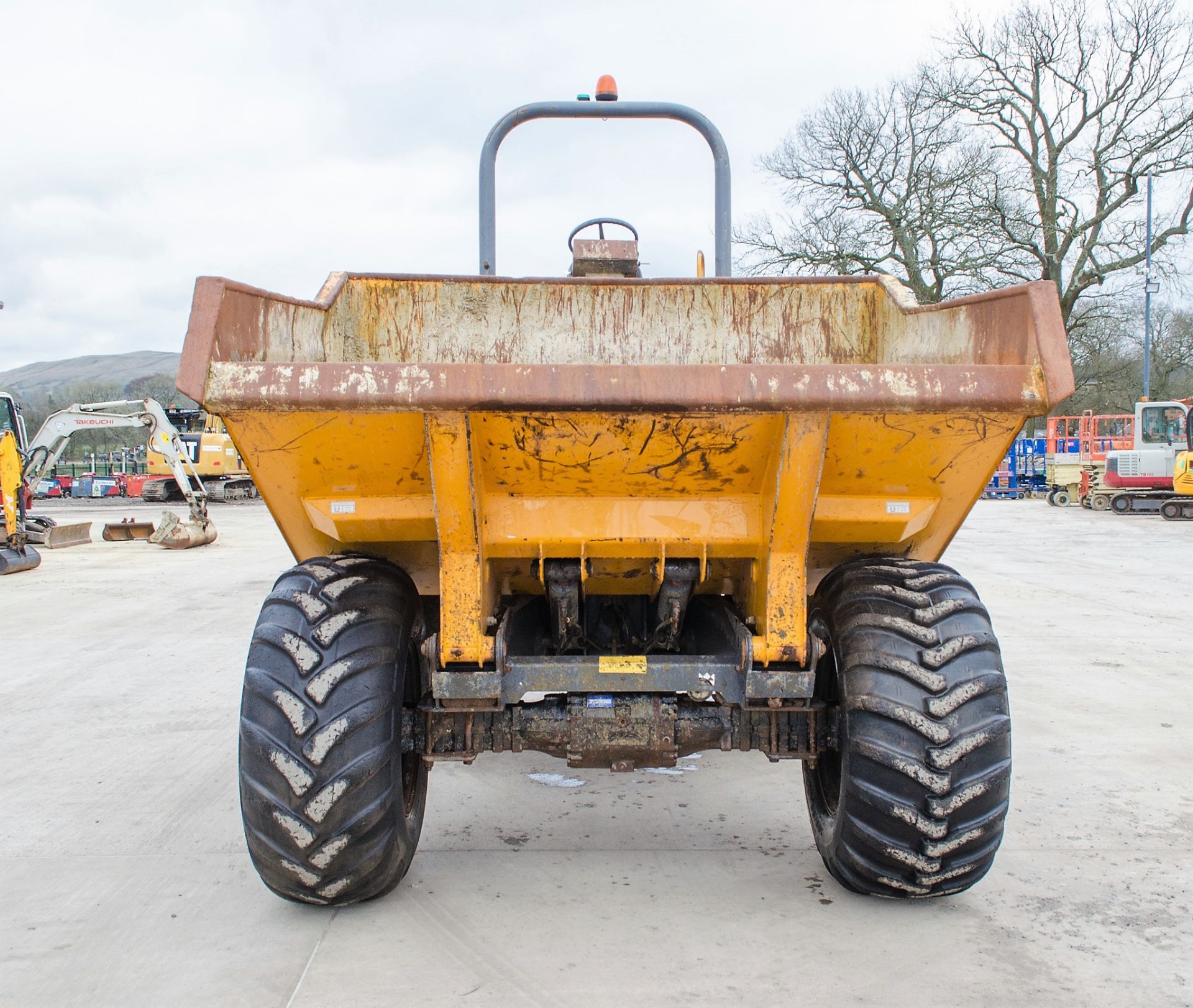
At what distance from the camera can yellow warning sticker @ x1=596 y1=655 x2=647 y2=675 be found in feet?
9.03

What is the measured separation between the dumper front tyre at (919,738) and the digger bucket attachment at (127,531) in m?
15.9

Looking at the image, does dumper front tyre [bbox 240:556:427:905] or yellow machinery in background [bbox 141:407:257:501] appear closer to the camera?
dumper front tyre [bbox 240:556:427:905]

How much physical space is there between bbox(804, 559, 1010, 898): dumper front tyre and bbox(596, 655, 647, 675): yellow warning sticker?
571 millimetres

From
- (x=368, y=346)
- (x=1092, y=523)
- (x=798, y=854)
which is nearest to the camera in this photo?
(x=798, y=854)

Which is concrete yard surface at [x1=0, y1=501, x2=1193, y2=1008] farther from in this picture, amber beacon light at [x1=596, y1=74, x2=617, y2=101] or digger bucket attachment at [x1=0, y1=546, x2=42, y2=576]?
digger bucket attachment at [x1=0, y1=546, x2=42, y2=576]

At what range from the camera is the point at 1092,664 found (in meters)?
6.34

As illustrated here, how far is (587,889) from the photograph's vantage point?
3102 millimetres

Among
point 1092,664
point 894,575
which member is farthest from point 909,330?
point 1092,664

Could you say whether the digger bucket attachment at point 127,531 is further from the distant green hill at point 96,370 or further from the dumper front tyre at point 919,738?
the distant green hill at point 96,370

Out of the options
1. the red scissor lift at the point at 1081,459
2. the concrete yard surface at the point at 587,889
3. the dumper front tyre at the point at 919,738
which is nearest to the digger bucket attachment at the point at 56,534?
the concrete yard surface at the point at 587,889

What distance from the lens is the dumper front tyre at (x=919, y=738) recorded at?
103 inches

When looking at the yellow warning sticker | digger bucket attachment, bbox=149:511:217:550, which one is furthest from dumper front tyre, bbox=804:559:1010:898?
digger bucket attachment, bbox=149:511:217:550

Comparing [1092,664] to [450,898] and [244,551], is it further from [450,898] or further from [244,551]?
[244,551]

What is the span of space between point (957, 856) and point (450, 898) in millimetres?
1492
